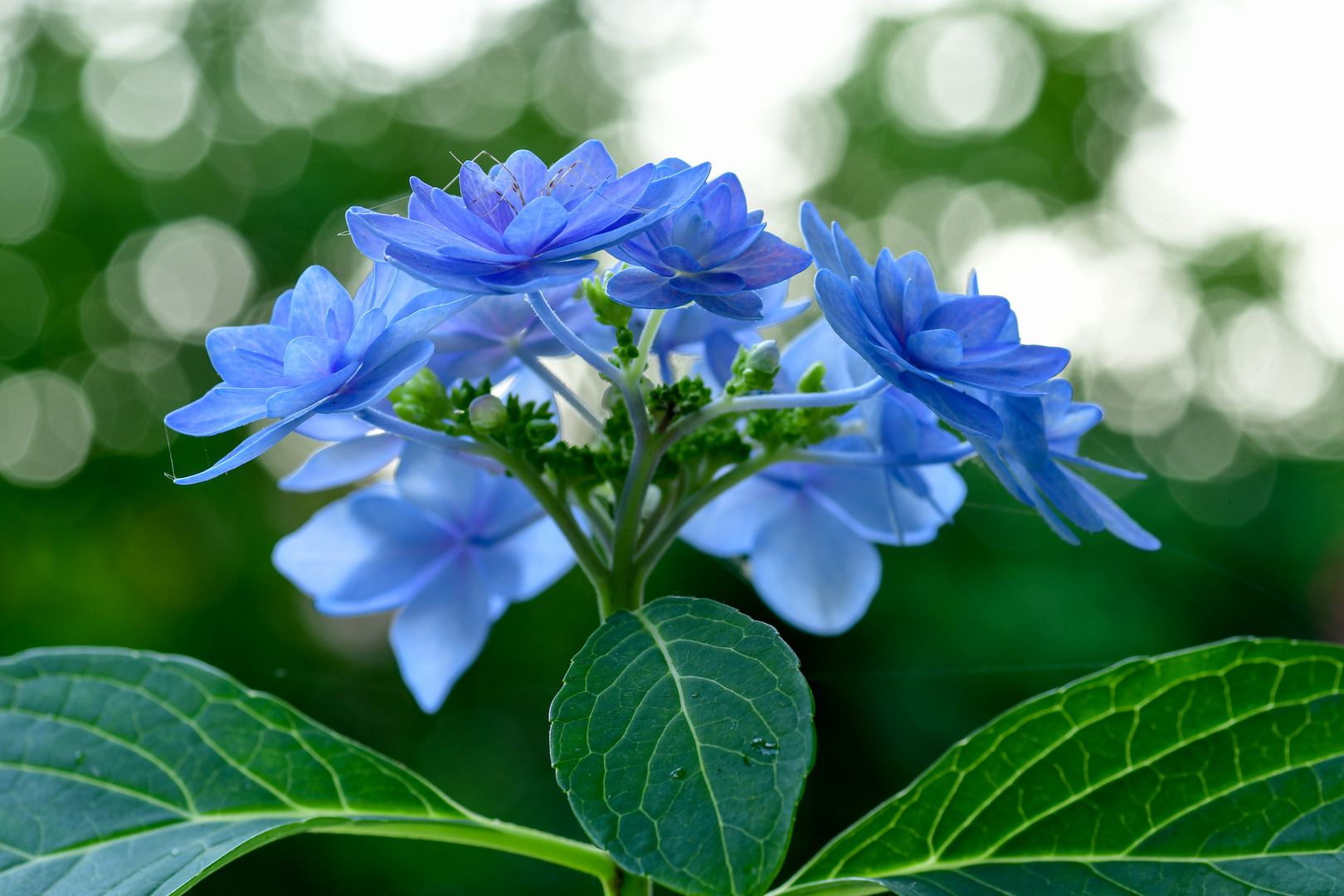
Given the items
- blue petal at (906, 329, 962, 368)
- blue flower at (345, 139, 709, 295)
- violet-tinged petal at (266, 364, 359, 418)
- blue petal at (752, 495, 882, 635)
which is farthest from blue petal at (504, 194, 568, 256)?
blue petal at (752, 495, 882, 635)

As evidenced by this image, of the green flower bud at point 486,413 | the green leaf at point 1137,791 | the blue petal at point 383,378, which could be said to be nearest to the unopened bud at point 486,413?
the green flower bud at point 486,413

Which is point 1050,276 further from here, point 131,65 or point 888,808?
point 131,65

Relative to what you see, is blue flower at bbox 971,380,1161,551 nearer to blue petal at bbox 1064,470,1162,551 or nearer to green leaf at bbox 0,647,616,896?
blue petal at bbox 1064,470,1162,551

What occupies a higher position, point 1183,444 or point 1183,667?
point 1183,667

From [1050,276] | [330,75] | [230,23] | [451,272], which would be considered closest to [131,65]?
[230,23]

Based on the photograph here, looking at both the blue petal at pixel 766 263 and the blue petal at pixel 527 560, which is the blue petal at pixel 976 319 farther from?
the blue petal at pixel 527 560

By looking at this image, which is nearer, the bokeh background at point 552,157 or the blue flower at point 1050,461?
the blue flower at point 1050,461
